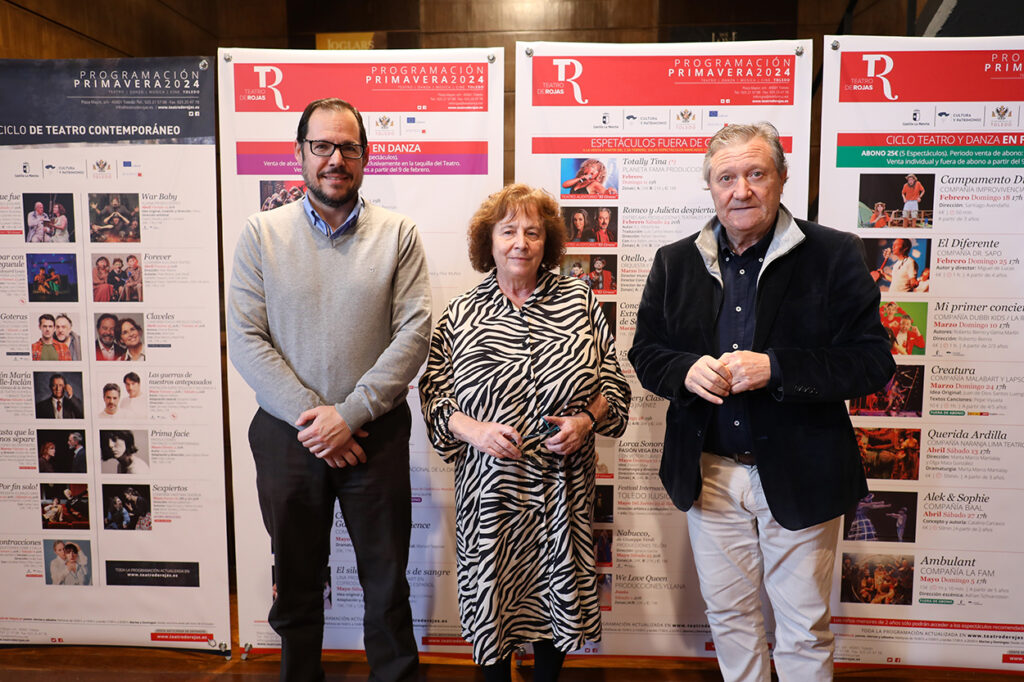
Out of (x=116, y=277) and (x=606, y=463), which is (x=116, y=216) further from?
(x=606, y=463)

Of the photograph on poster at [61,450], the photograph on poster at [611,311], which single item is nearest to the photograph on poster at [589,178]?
the photograph on poster at [611,311]

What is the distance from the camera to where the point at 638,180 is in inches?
93.4

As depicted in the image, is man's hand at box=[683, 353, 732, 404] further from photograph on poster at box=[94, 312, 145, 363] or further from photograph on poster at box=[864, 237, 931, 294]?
photograph on poster at box=[94, 312, 145, 363]

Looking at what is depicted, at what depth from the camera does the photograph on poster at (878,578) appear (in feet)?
7.93

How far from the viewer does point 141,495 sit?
2523mm

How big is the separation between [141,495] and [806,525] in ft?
7.92

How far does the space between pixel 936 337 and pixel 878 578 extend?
3.10 ft

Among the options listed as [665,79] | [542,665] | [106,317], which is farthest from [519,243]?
[106,317]

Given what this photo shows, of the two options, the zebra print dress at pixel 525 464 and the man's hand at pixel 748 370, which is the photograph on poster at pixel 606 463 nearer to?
the zebra print dress at pixel 525 464

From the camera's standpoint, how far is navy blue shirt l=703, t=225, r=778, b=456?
68.1 inches

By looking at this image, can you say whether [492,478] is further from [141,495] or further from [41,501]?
[41,501]

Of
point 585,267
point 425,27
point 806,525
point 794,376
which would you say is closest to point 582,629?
point 806,525

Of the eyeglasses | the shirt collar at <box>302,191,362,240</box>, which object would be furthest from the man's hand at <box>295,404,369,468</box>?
the eyeglasses

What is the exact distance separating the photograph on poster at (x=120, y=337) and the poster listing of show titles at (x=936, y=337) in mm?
2672
